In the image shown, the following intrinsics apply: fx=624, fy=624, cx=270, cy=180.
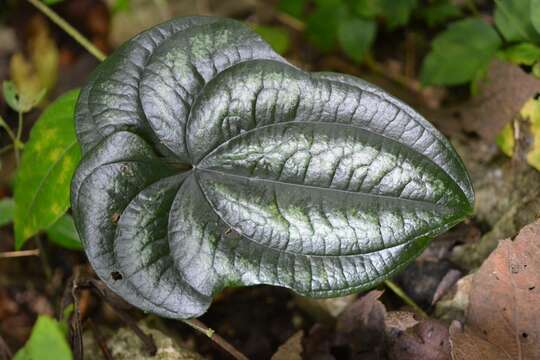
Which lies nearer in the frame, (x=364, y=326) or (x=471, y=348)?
(x=471, y=348)

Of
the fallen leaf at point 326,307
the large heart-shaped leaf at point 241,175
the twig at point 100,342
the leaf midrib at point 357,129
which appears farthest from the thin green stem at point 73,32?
the fallen leaf at point 326,307

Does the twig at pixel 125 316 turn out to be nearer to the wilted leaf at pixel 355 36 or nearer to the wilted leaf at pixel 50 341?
the wilted leaf at pixel 50 341

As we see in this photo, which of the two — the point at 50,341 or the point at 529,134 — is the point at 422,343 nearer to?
the point at 529,134

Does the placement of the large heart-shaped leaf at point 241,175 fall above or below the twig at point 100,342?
above

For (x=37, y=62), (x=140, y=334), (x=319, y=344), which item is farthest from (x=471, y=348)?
(x=37, y=62)

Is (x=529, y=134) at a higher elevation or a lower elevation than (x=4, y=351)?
higher

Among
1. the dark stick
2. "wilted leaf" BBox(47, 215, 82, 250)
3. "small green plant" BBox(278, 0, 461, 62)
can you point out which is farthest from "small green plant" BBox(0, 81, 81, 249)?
"small green plant" BBox(278, 0, 461, 62)

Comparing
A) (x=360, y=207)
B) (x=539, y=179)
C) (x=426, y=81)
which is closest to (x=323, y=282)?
(x=360, y=207)

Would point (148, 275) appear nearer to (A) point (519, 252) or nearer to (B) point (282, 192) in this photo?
(B) point (282, 192)
